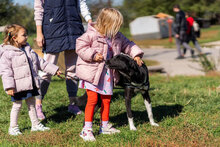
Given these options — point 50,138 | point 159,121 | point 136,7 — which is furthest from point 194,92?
point 136,7

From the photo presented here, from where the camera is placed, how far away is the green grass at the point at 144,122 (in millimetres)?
3486

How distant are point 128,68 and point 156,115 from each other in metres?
1.28

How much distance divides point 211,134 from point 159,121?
92 centimetres

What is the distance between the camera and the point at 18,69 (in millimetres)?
3832

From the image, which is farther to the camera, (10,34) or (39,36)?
(39,36)

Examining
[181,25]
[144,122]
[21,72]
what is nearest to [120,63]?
[144,122]

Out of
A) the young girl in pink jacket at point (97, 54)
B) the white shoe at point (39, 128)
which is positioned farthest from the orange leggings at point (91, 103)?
the white shoe at point (39, 128)

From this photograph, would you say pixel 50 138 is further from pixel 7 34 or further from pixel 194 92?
pixel 194 92

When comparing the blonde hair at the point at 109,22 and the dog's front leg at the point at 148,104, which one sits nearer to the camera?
the blonde hair at the point at 109,22

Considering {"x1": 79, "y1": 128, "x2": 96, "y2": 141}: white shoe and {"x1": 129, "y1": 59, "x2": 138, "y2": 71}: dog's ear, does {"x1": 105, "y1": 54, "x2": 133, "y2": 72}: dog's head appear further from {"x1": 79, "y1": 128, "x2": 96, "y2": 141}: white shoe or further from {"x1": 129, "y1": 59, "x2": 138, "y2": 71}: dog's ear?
{"x1": 79, "y1": 128, "x2": 96, "y2": 141}: white shoe

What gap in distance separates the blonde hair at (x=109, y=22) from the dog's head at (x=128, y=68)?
0.98 feet

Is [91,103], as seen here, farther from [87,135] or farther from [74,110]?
[74,110]

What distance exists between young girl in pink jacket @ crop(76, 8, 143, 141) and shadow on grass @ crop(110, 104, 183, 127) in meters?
0.76

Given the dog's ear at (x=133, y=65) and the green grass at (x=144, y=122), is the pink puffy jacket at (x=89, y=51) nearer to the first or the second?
the dog's ear at (x=133, y=65)
